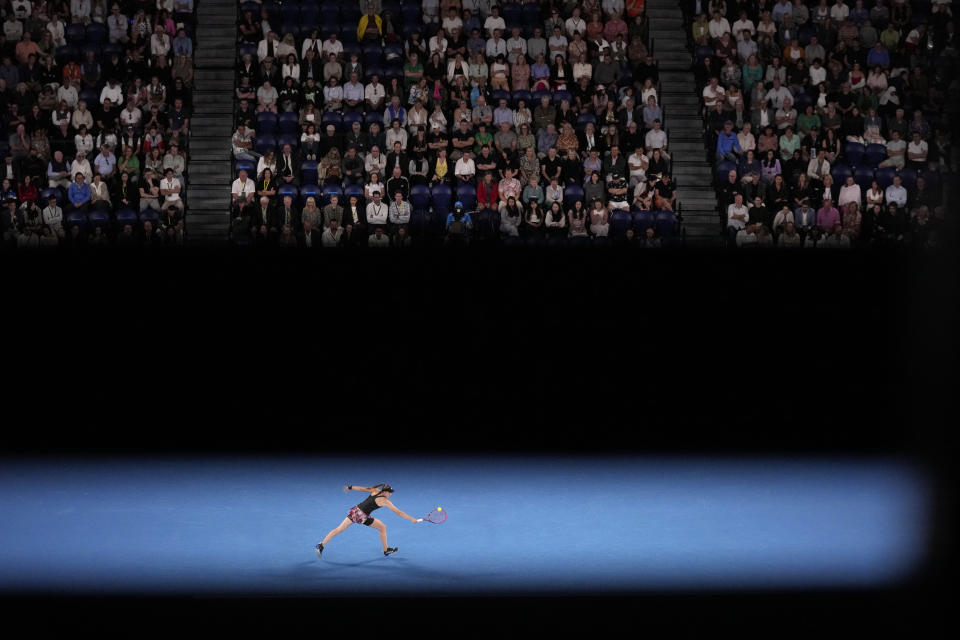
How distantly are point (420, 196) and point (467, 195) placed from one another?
2.12ft

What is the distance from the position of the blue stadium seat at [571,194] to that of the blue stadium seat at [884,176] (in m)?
4.34

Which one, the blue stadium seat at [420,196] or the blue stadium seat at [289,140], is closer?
the blue stadium seat at [420,196]

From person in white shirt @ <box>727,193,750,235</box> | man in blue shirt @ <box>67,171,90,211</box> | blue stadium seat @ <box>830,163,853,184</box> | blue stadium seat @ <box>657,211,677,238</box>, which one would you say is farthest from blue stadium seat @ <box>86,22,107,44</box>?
blue stadium seat @ <box>830,163,853,184</box>

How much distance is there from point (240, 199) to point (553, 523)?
601cm

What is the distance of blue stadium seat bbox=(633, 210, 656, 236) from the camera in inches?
551

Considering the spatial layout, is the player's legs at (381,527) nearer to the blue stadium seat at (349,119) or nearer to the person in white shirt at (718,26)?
the blue stadium seat at (349,119)

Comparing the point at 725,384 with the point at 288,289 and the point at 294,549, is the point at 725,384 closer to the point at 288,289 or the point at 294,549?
the point at 294,549

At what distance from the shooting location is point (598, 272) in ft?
13.8

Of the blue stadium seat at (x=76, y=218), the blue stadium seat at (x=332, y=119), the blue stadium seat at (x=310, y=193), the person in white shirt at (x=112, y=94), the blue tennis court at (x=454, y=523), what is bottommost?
the blue tennis court at (x=454, y=523)

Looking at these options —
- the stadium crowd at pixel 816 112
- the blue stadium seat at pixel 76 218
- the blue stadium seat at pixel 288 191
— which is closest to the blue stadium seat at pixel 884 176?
the stadium crowd at pixel 816 112

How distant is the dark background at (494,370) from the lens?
Answer: 296 centimetres

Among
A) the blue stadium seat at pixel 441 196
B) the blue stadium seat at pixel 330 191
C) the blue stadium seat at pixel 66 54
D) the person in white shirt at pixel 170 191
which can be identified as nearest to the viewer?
the person in white shirt at pixel 170 191

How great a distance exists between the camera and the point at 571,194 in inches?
582

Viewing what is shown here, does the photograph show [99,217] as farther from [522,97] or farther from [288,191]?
[522,97]
